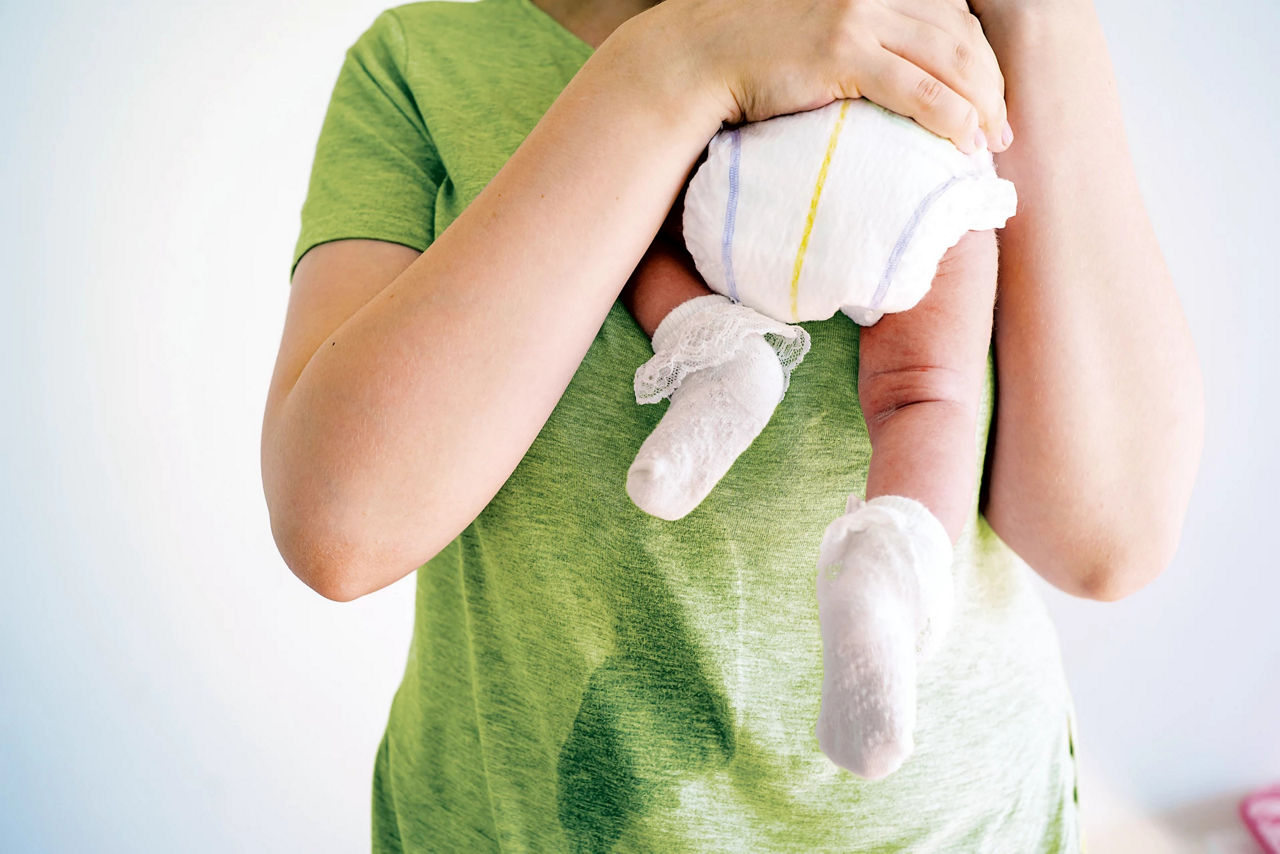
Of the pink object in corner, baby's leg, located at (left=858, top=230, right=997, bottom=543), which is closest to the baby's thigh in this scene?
baby's leg, located at (left=858, top=230, right=997, bottom=543)

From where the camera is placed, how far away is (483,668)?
0.62 metres

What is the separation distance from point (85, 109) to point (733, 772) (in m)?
1.24

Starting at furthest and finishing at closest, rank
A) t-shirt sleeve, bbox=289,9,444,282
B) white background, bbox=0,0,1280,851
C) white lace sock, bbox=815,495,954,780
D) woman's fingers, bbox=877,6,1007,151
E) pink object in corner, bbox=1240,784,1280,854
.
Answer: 1. pink object in corner, bbox=1240,784,1280,854
2. white background, bbox=0,0,1280,851
3. t-shirt sleeve, bbox=289,9,444,282
4. woman's fingers, bbox=877,6,1007,151
5. white lace sock, bbox=815,495,954,780

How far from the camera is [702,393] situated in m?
0.47

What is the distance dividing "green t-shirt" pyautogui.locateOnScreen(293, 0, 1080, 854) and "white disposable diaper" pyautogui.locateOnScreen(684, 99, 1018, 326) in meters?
0.09

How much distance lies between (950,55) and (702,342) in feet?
0.70

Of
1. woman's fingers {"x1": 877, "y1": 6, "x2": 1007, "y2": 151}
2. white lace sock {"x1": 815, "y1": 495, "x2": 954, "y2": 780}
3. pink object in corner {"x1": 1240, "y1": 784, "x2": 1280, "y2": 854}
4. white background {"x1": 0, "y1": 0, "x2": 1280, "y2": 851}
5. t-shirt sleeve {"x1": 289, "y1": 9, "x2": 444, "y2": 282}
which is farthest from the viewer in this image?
pink object in corner {"x1": 1240, "y1": 784, "x2": 1280, "y2": 854}

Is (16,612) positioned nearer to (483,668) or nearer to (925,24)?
(483,668)

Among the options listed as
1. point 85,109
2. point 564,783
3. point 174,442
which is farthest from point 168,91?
point 564,783

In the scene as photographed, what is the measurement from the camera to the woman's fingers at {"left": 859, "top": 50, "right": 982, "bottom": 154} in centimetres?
45

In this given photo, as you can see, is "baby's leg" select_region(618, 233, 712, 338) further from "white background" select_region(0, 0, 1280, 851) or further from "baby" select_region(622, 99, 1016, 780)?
"white background" select_region(0, 0, 1280, 851)

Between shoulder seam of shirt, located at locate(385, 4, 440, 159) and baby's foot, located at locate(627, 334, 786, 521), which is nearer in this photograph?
baby's foot, located at locate(627, 334, 786, 521)

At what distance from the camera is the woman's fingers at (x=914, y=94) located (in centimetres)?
45

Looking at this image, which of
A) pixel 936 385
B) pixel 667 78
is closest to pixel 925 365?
pixel 936 385
